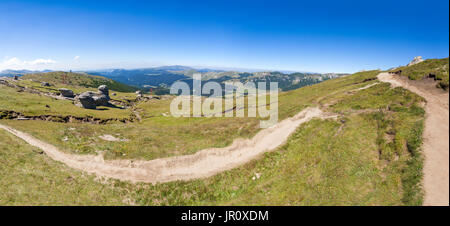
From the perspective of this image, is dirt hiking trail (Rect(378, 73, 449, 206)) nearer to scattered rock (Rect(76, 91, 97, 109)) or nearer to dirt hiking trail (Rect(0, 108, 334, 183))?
dirt hiking trail (Rect(0, 108, 334, 183))

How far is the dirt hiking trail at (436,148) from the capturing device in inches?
673

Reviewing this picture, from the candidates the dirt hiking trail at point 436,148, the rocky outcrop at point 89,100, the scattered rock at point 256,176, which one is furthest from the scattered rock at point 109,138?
the rocky outcrop at point 89,100

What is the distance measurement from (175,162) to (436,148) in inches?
1505

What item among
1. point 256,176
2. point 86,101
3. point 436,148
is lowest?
point 256,176

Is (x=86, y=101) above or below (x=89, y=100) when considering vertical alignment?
below

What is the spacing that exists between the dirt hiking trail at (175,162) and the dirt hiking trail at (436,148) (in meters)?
19.6

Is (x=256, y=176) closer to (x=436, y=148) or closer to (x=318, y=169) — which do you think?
(x=318, y=169)

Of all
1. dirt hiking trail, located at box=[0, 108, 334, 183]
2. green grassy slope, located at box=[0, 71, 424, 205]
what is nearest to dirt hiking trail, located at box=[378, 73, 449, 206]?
green grassy slope, located at box=[0, 71, 424, 205]

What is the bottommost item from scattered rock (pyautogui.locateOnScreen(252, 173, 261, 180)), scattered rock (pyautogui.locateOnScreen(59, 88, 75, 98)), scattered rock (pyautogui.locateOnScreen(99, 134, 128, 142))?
scattered rock (pyautogui.locateOnScreen(252, 173, 261, 180))

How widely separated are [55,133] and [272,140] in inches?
2093

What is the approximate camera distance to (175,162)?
33438 millimetres

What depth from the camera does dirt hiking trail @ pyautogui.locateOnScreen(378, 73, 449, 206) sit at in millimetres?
17094

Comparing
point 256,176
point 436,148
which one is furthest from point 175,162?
point 436,148

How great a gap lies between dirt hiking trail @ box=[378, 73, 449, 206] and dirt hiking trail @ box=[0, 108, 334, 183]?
19623mm
